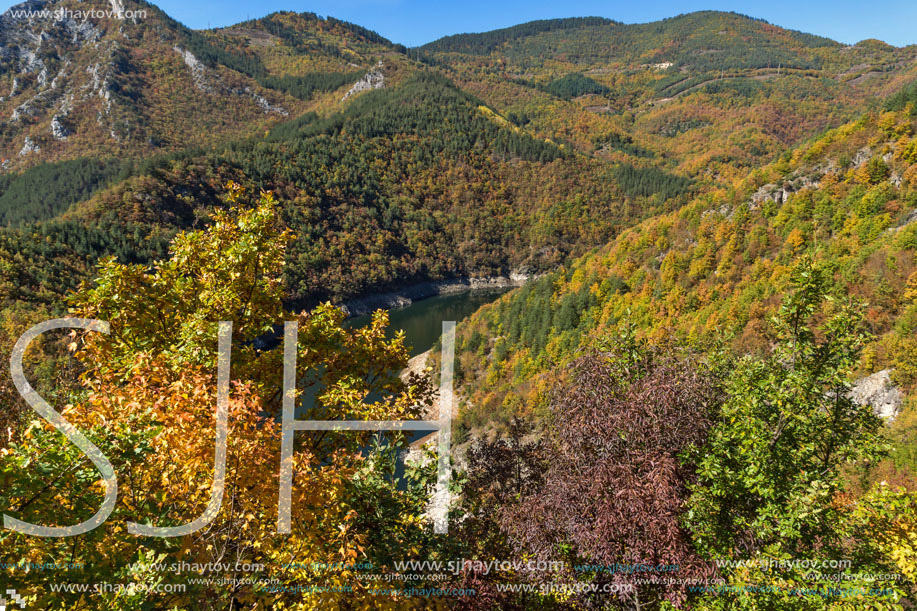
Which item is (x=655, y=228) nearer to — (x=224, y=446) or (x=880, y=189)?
(x=880, y=189)

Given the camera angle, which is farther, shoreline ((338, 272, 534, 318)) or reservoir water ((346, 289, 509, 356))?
shoreline ((338, 272, 534, 318))

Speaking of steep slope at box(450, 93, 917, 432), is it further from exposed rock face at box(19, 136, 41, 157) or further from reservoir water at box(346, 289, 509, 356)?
exposed rock face at box(19, 136, 41, 157)

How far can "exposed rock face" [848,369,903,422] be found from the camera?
16.7 meters

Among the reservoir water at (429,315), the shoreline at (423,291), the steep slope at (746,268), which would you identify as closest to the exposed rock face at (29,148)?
the shoreline at (423,291)

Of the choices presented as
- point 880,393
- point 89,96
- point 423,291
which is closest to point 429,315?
point 423,291

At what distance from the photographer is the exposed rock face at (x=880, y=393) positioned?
16719 millimetres

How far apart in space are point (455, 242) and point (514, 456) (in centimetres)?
14293

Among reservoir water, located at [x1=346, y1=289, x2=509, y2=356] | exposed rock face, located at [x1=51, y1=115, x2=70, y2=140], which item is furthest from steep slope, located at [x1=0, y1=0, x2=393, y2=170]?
reservoir water, located at [x1=346, y1=289, x2=509, y2=356]

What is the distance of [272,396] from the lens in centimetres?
706

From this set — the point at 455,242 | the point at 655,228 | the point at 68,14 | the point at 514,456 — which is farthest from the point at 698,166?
the point at 68,14

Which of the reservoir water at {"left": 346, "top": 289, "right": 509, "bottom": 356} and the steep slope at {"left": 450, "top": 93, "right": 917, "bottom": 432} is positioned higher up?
the steep slope at {"left": 450, "top": 93, "right": 917, "bottom": 432}

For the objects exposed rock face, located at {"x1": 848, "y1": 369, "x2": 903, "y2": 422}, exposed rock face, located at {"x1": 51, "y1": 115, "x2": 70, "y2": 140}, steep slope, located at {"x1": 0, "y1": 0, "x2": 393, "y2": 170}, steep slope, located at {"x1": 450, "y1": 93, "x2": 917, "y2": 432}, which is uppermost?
steep slope, located at {"x1": 0, "y1": 0, "x2": 393, "y2": 170}

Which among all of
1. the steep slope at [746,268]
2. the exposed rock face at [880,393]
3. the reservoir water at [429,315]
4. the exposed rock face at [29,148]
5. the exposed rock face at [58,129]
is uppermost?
the exposed rock face at [58,129]

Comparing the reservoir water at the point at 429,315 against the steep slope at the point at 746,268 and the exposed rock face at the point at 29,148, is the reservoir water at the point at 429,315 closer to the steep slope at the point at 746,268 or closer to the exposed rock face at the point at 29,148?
the steep slope at the point at 746,268
